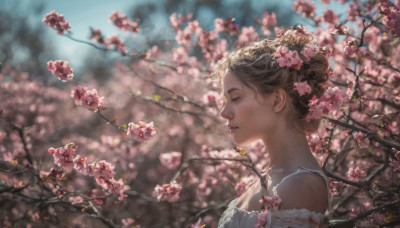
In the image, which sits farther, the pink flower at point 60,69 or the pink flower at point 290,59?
the pink flower at point 60,69

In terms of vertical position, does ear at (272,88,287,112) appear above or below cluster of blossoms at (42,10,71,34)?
below

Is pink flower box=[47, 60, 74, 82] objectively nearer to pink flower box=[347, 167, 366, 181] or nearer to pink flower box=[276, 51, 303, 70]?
pink flower box=[276, 51, 303, 70]

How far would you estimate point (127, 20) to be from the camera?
15.9 feet

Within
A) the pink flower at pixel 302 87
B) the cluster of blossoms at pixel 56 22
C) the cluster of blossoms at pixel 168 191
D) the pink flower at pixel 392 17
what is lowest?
the cluster of blossoms at pixel 168 191

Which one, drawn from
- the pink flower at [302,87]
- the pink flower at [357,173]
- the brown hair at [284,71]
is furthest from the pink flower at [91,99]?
the pink flower at [357,173]

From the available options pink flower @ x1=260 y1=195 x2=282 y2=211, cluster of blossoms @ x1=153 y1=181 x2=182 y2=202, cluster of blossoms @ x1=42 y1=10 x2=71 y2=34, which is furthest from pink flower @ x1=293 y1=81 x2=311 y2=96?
cluster of blossoms @ x1=42 y1=10 x2=71 y2=34

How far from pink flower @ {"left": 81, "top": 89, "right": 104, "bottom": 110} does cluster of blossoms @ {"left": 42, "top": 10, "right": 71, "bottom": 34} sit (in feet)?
4.35

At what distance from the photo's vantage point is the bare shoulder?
1.52 meters

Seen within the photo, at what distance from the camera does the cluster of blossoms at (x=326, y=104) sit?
68.2 inches

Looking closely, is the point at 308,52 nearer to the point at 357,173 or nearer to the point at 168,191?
the point at 357,173

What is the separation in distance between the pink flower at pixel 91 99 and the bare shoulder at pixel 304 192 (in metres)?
1.27

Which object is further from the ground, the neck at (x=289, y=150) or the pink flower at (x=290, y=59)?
the pink flower at (x=290, y=59)

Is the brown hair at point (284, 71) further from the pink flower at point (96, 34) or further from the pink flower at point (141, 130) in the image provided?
the pink flower at point (96, 34)

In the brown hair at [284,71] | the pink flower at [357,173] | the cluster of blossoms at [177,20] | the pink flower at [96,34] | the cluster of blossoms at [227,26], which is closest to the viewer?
the brown hair at [284,71]
